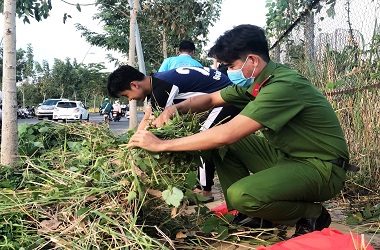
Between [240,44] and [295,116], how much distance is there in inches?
18.7

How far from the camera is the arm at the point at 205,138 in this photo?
198 cm

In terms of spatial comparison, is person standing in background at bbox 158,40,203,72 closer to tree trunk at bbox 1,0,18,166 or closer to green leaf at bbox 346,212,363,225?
tree trunk at bbox 1,0,18,166

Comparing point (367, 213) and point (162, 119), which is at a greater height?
point (162, 119)

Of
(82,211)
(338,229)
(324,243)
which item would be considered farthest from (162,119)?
(338,229)

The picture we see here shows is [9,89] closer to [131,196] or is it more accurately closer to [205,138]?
[131,196]

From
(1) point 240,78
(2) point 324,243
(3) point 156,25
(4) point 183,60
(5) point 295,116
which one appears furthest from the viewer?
(3) point 156,25

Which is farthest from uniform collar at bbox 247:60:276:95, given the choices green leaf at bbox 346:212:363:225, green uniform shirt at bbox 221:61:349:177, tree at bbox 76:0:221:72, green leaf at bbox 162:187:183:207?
tree at bbox 76:0:221:72

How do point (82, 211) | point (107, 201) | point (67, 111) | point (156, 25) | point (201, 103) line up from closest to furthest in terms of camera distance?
1. point (82, 211)
2. point (107, 201)
3. point (201, 103)
4. point (156, 25)
5. point (67, 111)

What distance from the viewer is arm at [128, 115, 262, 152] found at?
198 cm

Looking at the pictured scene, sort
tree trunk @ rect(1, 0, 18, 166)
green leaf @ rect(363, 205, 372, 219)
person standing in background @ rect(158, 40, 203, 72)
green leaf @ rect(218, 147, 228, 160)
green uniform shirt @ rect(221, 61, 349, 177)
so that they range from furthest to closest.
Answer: person standing in background @ rect(158, 40, 203, 72), tree trunk @ rect(1, 0, 18, 166), green leaf @ rect(363, 205, 372, 219), green leaf @ rect(218, 147, 228, 160), green uniform shirt @ rect(221, 61, 349, 177)

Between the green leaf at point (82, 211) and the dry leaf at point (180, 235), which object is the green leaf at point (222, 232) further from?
the green leaf at point (82, 211)

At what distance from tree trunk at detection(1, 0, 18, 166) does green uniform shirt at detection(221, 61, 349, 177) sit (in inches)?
84.4

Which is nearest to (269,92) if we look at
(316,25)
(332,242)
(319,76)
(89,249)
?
(332,242)

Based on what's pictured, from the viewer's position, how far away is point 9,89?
11.1 ft
